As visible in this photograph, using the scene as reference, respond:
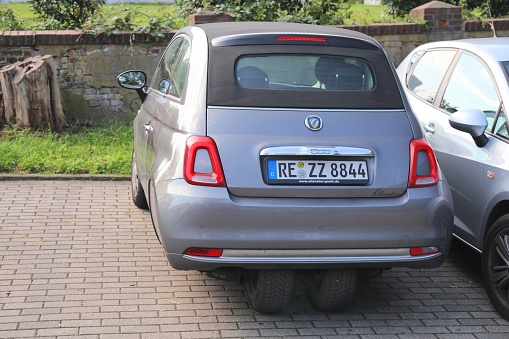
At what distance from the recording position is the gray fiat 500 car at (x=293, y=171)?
4.70m

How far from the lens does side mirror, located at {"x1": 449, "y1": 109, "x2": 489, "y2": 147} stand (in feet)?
18.2

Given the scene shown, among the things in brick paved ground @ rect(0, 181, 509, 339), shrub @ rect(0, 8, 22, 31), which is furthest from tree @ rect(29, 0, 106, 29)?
brick paved ground @ rect(0, 181, 509, 339)

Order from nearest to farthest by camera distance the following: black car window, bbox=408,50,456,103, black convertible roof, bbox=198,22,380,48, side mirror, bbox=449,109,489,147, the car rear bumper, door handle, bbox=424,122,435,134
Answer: the car rear bumper < black convertible roof, bbox=198,22,380,48 < side mirror, bbox=449,109,489,147 < door handle, bbox=424,122,435,134 < black car window, bbox=408,50,456,103

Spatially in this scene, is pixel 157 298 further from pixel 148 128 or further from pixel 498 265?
pixel 498 265

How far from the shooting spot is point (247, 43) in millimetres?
5141

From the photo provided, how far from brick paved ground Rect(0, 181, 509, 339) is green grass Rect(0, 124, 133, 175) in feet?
6.25

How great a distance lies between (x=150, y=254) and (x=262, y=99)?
6.75ft

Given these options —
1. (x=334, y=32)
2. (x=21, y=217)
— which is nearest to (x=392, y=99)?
(x=334, y=32)

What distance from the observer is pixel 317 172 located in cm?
482

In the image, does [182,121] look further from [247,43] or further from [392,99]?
[392,99]

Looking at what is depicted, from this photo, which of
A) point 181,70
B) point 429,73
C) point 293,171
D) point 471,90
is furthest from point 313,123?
point 429,73

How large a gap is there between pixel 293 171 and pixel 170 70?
1.73m

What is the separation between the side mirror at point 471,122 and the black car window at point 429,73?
116cm

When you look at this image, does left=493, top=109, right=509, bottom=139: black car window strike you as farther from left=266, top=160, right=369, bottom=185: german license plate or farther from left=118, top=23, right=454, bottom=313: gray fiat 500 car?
left=266, top=160, right=369, bottom=185: german license plate
